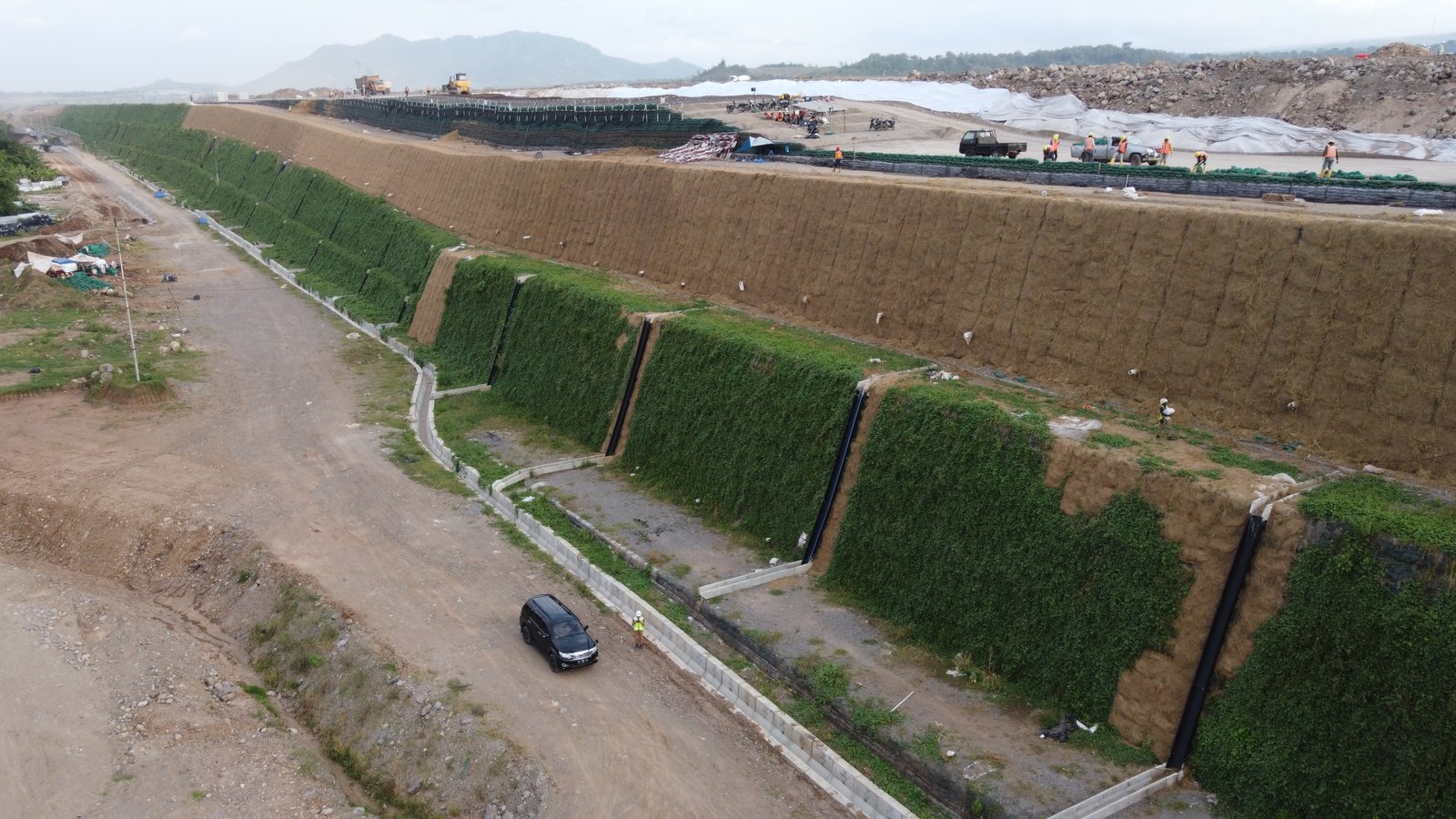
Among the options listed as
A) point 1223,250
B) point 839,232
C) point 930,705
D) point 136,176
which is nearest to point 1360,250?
point 1223,250

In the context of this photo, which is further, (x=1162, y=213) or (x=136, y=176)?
(x=136, y=176)

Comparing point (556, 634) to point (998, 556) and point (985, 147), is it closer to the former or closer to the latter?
point (998, 556)

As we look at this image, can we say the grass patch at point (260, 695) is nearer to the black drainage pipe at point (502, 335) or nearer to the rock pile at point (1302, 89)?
the black drainage pipe at point (502, 335)

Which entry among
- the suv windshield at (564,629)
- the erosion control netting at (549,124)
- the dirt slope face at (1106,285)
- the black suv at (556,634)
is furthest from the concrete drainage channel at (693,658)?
the erosion control netting at (549,124)

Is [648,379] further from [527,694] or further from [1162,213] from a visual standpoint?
[1162,213]

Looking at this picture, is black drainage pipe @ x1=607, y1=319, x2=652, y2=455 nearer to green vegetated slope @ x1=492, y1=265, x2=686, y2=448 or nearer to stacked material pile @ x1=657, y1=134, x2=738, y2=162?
green vegetated slope @ x1=492, y1=265, x2=686, y2=448

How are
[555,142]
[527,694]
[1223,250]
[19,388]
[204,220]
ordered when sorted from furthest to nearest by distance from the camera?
[204,220] → [555,142] → [19,388] → [1223,250] → [527,694]
